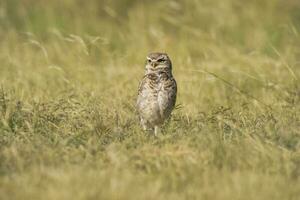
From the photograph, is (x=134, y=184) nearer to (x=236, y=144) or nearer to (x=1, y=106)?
(x=236, y=144)

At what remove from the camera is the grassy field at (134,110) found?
219 inches

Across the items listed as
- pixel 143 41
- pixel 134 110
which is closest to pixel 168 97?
pixel 134 110

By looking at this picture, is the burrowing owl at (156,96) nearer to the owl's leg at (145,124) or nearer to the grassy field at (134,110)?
the owl's leg at (145,124)

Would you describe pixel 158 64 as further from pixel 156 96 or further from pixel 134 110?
pixel 134 110

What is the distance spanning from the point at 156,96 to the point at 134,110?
11.7 inches

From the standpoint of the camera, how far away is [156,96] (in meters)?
7.34

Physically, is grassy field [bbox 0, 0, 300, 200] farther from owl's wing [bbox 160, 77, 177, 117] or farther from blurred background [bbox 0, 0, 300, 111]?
owl's wing [bbox 160, 77, 177, 117]

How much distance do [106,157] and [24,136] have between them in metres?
0.69

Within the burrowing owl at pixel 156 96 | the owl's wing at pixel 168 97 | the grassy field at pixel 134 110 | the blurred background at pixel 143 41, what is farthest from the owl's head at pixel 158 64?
the blurred background at pixel 143 41

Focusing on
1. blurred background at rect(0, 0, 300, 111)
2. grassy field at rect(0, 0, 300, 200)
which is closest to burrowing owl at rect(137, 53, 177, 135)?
grassy field at rect(0, 0, 300, 200)

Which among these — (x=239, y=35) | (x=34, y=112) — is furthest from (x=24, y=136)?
(x=239, y=35)

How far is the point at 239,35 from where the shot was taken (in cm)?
1115

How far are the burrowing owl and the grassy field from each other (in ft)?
0.48

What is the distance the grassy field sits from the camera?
557 cm
